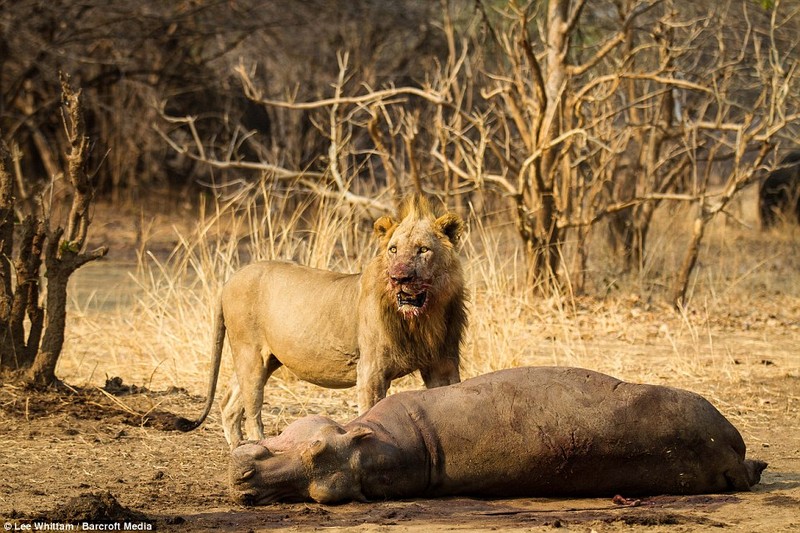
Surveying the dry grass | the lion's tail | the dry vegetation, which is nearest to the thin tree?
the dry vegetation

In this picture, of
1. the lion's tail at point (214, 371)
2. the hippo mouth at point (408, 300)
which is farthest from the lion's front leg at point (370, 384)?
the lion's tail at point (214, 371)

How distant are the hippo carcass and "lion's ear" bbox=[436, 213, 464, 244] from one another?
99 cm

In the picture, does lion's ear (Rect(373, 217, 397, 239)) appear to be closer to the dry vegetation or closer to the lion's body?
the lion's body

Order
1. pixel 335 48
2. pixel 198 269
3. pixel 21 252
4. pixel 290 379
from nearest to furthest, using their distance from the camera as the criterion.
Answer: pixel 21 252, pixel 290 379, pixel 198 269, pixel 335 48

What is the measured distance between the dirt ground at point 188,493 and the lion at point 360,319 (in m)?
0.49

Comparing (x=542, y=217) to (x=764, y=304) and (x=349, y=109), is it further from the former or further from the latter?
(x=349, y=109)

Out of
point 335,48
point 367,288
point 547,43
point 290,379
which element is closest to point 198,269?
point 290,379

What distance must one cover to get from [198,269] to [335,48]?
10.7 m

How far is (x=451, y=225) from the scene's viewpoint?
5.93 m

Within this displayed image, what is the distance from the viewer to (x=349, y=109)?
18.2 meters

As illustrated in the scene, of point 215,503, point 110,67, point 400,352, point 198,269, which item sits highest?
point 110,67

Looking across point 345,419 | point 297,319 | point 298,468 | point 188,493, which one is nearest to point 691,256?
point 345,419

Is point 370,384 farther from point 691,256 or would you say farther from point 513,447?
point 691,256

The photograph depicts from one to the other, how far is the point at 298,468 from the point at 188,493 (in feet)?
2.56
